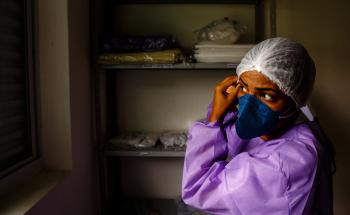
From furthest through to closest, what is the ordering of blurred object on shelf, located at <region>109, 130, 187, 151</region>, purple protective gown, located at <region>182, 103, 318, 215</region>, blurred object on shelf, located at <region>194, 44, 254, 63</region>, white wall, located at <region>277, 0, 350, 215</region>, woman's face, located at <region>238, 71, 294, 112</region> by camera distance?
white wall, located at <region>277, 0, 350, 215</region> < blurred object on shelf, located at <region>109, 130, 187, 151</region> < blurred object on shelf, located at <region>194, 44, 254, 63</region> < woman's face, located at <region>238, 71, 294, 112</region> < purple protective gown, located at <region>182, 103, 318, 215</region>

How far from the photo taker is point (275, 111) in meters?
0.98

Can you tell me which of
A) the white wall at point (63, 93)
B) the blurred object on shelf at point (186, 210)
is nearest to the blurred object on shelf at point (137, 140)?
the white wall at point (63, 93)

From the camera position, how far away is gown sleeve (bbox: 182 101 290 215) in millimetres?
885

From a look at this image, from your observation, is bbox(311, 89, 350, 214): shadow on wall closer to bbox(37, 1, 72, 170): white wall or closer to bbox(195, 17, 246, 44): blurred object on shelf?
bbox(195, 17, 246, 44): blurred object on shelf

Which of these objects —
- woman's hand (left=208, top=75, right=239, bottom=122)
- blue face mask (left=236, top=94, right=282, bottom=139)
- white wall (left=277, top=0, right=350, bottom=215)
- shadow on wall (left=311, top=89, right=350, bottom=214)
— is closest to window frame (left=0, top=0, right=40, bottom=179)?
woman's hand (left=208, top=75, right=239, bottom=122)

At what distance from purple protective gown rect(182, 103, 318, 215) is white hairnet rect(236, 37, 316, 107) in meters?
0.14

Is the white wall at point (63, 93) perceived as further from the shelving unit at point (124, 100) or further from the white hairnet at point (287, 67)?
the white hairnet at point (287, 67)

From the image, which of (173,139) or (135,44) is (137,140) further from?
(135,44)

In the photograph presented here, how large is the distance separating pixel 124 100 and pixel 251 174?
3.61ft

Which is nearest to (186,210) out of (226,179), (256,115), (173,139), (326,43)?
(173,139)

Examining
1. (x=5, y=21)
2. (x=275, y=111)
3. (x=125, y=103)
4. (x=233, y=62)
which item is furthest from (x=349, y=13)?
(x=5, y=21)

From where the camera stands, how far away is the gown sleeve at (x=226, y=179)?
0.89 meters

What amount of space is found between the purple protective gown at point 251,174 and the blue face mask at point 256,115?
7 cm

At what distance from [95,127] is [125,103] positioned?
33cm
